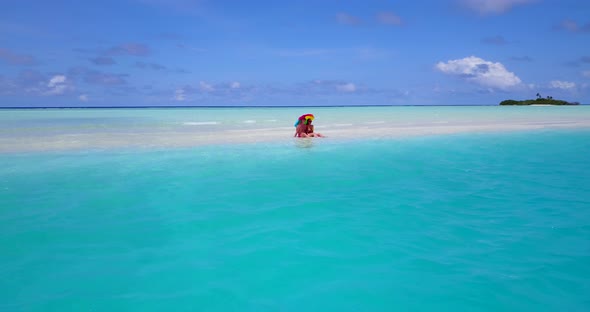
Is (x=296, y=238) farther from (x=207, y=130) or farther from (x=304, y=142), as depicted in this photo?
(x=207, y=130)

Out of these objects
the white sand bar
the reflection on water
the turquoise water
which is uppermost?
the white sand bar

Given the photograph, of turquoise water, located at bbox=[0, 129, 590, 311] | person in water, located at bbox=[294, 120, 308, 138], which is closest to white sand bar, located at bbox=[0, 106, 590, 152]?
person in water, located at bbox=[294, 120, 308, 138]

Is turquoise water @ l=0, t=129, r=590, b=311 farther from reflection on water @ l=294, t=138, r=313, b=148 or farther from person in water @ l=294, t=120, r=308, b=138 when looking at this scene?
person in water @ l=294, t=120, r=308, b=138

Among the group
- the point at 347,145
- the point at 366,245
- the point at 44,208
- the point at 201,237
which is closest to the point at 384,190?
the point at 366,245

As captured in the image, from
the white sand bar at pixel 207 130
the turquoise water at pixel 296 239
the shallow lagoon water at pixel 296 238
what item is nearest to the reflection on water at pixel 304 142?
the white sand bar at pixel 207 130

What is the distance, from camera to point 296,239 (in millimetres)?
6344

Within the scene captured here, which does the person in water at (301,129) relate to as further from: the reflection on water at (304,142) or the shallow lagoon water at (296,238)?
the shallow lagoon water at (296,238)

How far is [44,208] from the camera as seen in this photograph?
8086 millimetres

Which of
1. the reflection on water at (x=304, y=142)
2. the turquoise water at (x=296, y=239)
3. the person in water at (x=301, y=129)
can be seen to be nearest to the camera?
the turquoise water at (x=296, y=239)

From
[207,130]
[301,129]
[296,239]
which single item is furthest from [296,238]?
[207,130]

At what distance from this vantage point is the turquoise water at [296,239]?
15.3ft

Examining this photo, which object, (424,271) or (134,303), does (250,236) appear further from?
(424,271)

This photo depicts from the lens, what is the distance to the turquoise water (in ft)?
15.3

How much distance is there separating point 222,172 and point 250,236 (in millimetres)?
5789
